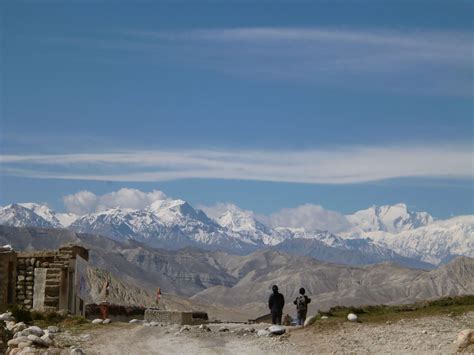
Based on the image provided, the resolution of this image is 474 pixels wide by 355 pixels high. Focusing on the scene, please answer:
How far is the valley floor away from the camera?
23.6 meters

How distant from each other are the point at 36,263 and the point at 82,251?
289 cm

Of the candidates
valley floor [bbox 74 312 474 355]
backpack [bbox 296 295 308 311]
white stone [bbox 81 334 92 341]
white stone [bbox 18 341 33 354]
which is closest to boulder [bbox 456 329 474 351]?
valley floor [bbox 74 312 474 355]

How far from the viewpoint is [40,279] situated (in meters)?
35.2

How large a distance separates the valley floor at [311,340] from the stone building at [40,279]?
6707mm

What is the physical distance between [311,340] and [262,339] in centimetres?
175

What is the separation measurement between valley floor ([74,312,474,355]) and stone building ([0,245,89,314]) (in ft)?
22.0

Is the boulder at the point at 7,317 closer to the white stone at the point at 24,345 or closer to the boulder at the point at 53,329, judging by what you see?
the boulder at the point at 53,329

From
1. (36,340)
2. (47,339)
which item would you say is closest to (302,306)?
(47,339)

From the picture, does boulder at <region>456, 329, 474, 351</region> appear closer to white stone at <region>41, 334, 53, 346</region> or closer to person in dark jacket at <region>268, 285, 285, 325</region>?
white stone at <region>41, 334, 53, 346</region>

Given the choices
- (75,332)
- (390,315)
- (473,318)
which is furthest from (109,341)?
(473,318)

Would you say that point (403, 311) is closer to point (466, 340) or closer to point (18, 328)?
point (466, 340)

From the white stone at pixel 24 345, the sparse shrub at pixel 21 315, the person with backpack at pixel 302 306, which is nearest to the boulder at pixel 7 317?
the sparse shrub at pixel 21 315

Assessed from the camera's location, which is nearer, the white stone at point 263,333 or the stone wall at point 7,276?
the white stone at point 263,333

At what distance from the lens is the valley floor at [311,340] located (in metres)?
23.6
